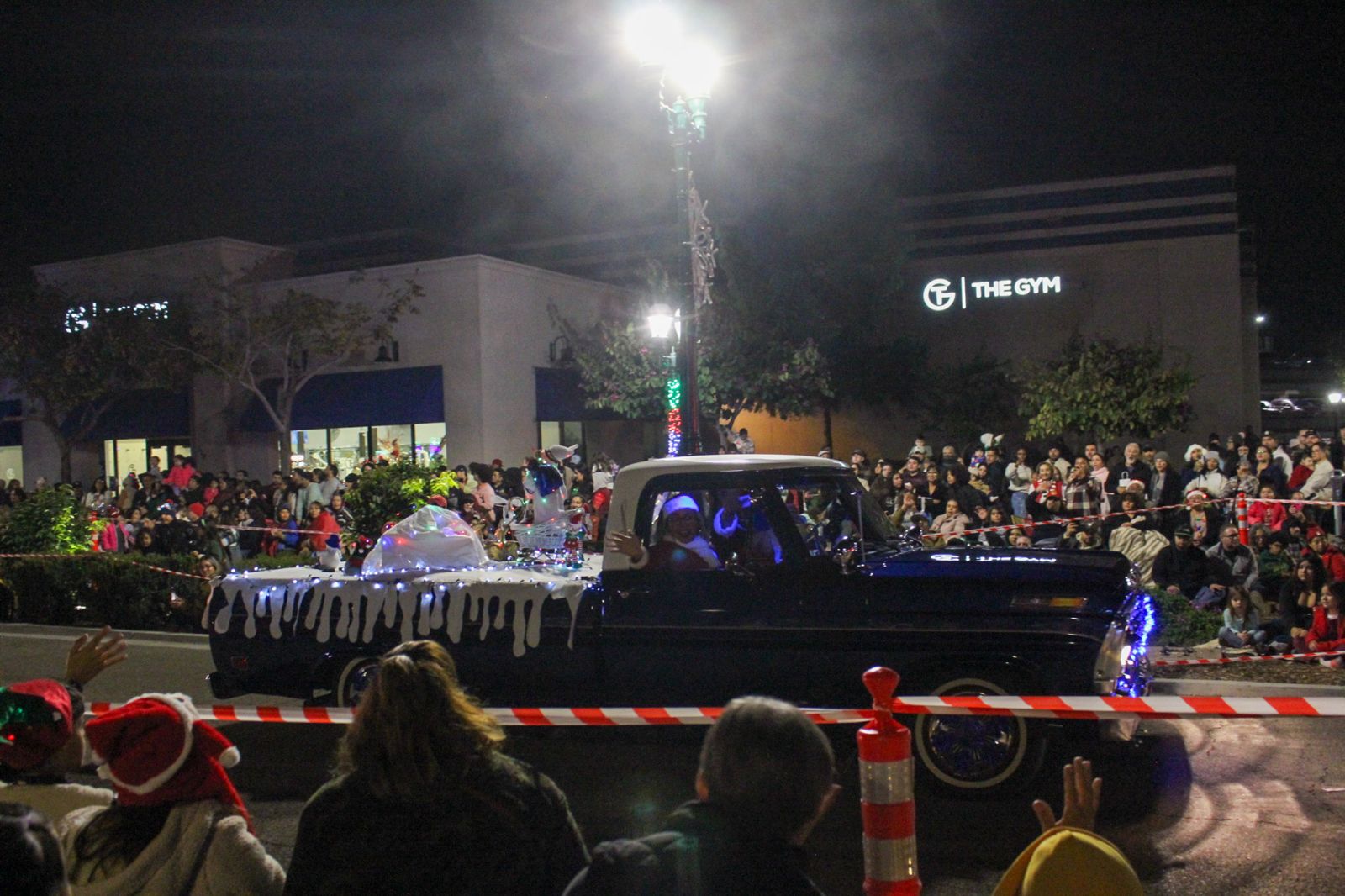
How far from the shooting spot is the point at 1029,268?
33562 mm

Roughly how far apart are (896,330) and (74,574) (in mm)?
25028

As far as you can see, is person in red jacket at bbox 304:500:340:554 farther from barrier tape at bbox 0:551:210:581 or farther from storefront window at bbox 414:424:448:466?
storefront window at bbox 414:424:448:466

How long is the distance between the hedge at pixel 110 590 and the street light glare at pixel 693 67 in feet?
22.7

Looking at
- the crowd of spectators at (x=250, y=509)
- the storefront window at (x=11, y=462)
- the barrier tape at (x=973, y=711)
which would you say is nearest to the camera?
the barrier tape at (x=973, y=711)

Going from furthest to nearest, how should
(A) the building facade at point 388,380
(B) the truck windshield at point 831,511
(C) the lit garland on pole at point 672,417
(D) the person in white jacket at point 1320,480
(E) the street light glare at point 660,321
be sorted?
(A) the building facade at point 388,380 → (E) the street light glare at point 660,321 → (C) the lit garland on pole at point 672,417 → (D) the person in white jacket at point 1320,480 → (B) the truck windshield at point 831,511

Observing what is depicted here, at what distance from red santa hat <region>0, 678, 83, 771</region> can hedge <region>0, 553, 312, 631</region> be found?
10.7 metres

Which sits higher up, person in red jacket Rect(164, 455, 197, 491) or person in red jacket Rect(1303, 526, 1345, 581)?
person in red jacket Rect(164, 455, 197, 491)

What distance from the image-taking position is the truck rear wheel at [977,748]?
6051 mm

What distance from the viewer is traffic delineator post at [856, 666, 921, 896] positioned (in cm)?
363

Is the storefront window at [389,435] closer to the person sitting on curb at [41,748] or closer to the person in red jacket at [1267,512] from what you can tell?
the person in red jacket at [1267,512]

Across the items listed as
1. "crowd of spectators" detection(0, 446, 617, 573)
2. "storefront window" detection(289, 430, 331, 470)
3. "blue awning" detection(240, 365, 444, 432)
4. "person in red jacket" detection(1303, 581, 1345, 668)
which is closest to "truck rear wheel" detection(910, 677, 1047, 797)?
"person in red jacket" detection(1303, 581, 1345, 668)

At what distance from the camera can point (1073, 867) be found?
86.4 inches

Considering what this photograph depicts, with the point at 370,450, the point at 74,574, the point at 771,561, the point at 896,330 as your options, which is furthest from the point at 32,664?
the point at 896,330

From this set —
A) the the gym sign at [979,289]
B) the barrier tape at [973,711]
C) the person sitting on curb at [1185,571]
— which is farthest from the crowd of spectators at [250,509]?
the the gym sign at [979,289]
